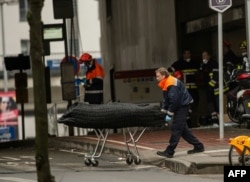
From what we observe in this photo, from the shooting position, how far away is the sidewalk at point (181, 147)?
36.0 ft

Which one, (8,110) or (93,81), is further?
(8,110)

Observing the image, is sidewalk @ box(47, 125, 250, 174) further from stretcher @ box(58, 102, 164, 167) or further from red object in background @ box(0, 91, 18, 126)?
red object in background @ box(0, 91, 18, 126)

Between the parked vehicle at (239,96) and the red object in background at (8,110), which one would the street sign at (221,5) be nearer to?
the parked vehicle at (239,96)

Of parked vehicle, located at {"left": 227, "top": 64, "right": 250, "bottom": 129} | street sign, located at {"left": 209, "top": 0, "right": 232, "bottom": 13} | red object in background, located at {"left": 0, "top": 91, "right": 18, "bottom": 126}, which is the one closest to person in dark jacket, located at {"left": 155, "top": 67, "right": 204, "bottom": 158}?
street sign, located at {"left": 209, "top": 0, "right": 232, "bottom": 13}

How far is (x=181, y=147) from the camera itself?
13.4 meters

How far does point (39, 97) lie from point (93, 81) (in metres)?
10.8

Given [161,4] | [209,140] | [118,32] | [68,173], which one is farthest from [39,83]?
[118,32]

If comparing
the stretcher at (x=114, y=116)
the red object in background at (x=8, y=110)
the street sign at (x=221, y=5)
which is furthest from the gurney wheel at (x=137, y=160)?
the red object in background at (x=8, y=110)

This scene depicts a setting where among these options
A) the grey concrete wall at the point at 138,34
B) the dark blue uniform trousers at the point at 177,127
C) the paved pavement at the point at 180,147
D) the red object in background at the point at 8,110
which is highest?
the grey concrete wall at the point at 138,34

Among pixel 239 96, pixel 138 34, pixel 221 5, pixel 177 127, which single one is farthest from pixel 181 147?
pixel 138 34

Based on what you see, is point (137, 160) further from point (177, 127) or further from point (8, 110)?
point (8, 110)

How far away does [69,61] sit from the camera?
1989 cm

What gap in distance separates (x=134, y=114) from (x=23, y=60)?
10187 millimetres

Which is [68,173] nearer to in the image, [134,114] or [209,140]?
[134,114]
